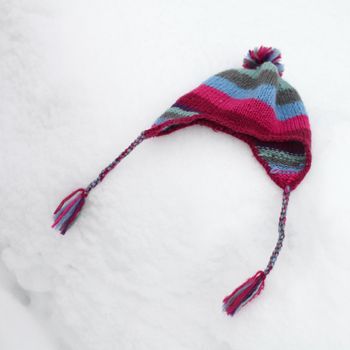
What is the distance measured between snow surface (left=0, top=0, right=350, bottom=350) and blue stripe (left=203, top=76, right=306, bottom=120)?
73 millimetres

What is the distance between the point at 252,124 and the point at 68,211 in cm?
53

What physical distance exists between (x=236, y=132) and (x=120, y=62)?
399 millimetres

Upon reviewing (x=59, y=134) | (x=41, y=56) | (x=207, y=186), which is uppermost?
(x=41, y=56)

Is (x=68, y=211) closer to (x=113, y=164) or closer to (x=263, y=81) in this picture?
(x=113, y=164)

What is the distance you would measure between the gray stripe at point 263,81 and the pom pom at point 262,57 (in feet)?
0.22

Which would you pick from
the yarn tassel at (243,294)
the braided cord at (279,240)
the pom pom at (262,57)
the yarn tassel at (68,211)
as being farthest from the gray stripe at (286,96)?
the yarn tassel at (68,211)

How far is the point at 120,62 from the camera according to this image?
1.08 m

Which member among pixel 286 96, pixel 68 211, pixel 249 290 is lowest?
pixel 249 290

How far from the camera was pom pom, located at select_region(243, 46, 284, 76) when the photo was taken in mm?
1146

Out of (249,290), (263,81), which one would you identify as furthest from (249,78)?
(249,290)

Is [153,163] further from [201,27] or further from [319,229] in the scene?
[201,27]

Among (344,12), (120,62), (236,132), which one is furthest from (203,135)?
(344,12)

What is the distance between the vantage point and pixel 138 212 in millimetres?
916

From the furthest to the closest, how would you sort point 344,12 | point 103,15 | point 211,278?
1. point 344,12
2. point 103,15
3. point 211,278
